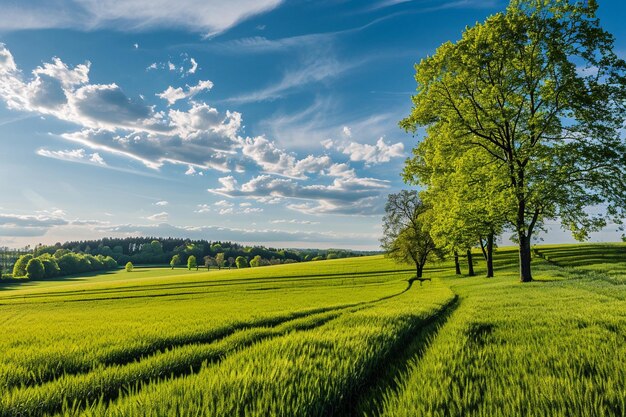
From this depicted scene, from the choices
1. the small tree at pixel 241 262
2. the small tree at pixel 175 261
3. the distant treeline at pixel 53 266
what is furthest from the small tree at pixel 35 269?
the small tree at pixel 241 262

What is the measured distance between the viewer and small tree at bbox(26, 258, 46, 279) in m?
112

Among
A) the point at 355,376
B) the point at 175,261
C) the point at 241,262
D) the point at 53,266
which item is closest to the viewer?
the point at 355,376

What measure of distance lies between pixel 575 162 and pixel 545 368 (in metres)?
23.0

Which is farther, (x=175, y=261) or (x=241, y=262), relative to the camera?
(x=175, y=261)

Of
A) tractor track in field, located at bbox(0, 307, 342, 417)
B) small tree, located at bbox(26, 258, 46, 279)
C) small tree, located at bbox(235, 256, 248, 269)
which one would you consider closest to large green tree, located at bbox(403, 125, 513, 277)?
tractor track in field, located at bbox(0, 307, 342, 417)

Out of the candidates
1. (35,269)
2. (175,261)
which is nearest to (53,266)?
(35,269)

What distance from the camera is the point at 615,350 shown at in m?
4.74

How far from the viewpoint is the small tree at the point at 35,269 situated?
367 ft

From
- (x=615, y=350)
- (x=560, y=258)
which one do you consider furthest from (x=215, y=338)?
(x=560, y=258)

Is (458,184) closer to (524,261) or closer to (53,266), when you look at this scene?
(524,261)

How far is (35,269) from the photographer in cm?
11244

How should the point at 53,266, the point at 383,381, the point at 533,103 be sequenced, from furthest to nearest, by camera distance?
the point at 53,266, the point at 533,103, the point at 383,381

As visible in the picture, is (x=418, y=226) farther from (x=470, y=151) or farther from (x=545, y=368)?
(x=545, y=368)

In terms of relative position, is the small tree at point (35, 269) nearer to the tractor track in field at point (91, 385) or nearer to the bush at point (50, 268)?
the bush at point (50, 268)
